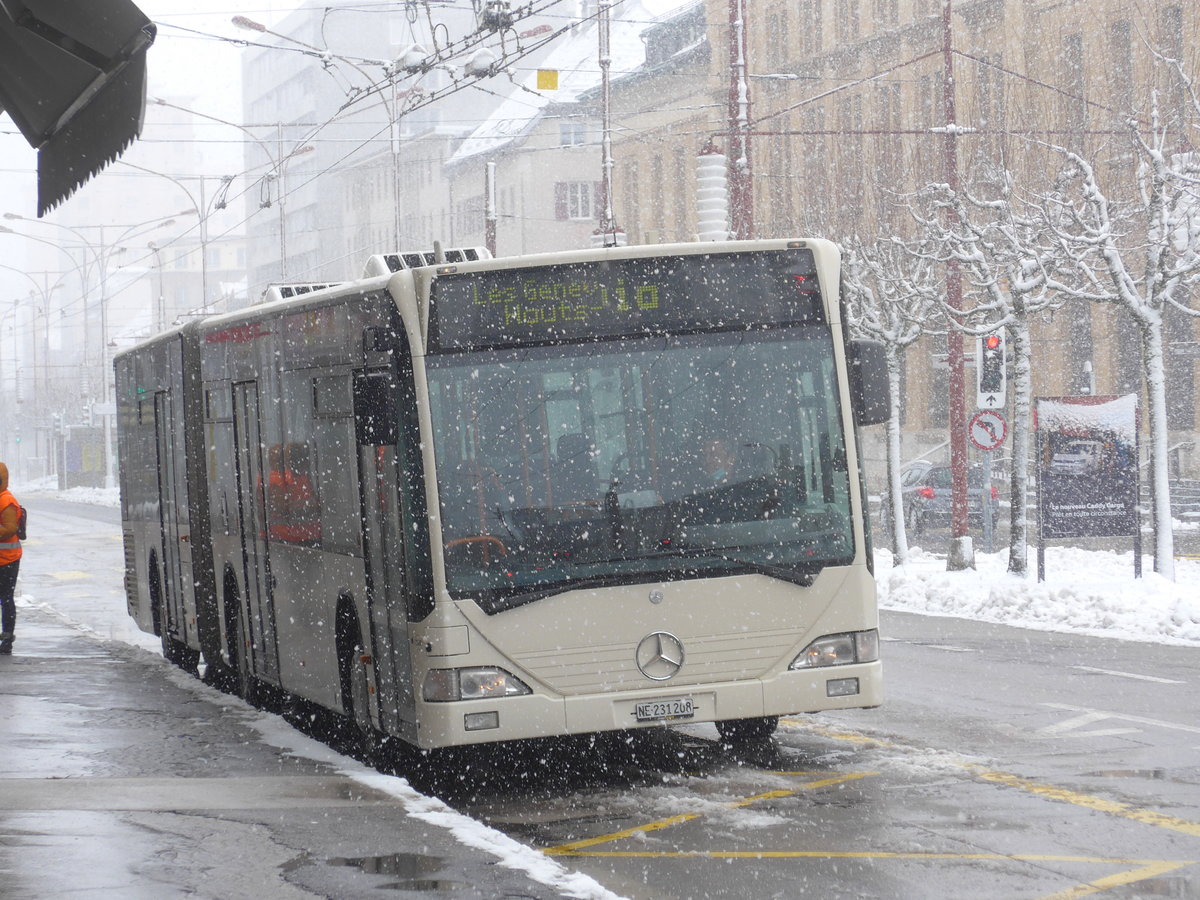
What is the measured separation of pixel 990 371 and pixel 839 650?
14552mm

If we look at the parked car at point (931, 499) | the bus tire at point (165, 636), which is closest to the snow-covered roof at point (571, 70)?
the parked car at point (931, 499)

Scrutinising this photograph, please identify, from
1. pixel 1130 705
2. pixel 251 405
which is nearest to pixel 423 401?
pixel 251 405

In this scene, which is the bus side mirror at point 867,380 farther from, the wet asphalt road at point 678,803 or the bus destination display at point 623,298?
the wet asphalt road at point 678,803

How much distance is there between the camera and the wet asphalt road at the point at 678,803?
7590mm

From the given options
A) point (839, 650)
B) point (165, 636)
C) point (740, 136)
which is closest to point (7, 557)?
point (165, 636)

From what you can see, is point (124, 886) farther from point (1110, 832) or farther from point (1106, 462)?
point (1106, 462)

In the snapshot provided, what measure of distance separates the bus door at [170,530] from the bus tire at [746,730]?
5.90 m

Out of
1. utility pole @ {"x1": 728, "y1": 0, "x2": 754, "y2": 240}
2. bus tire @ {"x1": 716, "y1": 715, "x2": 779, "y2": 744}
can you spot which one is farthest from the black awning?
utility pole @ {"x1": 728, "y1": 0, "x2": 754, "y2": 240}

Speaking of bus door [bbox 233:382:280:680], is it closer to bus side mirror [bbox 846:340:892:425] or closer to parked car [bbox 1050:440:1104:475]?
bus side mirror [bbox 846:340:892:425]

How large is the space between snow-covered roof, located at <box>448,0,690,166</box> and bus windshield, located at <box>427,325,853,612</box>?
6353 centimetres

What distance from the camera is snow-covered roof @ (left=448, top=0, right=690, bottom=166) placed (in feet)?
255

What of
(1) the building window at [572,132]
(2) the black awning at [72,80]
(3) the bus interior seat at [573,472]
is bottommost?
(3) the bus interior seat at [573,472]

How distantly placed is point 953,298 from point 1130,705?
1404 cm

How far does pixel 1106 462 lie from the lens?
871 inches
